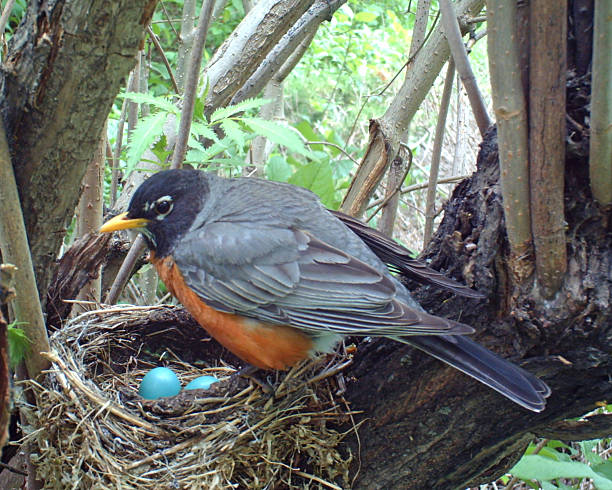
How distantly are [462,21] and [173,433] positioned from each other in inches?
83.7

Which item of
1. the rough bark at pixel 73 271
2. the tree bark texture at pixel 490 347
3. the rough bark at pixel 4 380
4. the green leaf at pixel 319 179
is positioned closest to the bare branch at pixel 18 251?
the rough bark at pixel 4 380

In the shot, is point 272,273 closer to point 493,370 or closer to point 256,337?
point 256,337

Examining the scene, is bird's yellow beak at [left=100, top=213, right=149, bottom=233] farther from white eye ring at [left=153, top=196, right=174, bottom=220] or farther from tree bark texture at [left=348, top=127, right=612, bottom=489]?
tree bark texture at [left=348, top=127, right=612, bottom=489]

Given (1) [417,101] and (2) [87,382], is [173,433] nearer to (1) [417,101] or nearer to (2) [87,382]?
(2) [87,382]

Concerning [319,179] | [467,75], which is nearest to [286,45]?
[319,179]

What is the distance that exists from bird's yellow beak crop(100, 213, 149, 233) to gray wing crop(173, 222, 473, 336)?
0.20 metres

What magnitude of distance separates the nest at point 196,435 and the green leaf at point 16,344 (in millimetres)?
95

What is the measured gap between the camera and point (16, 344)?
1827 mm

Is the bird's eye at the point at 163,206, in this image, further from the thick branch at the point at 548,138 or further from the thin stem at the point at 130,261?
the thick branch at the point at 548,138

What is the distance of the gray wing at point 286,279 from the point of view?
2018 mm

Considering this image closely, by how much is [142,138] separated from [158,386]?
1027mm

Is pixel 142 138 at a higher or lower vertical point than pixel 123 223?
higher

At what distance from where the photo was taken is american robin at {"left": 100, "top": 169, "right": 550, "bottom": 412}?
194 cm

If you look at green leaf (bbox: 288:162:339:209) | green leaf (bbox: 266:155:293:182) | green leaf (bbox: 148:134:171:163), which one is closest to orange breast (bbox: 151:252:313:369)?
green leaf (bbox: 148:134:171:163)
